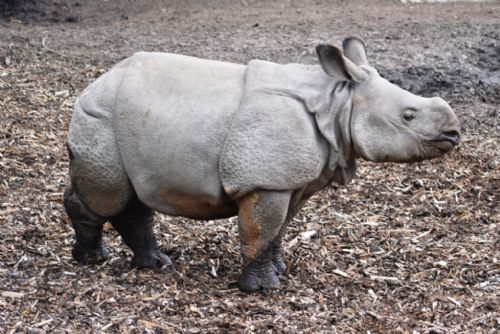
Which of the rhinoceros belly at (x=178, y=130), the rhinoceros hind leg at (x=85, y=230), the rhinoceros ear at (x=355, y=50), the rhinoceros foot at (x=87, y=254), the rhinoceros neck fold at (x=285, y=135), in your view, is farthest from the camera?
the rhinoceros foot at (x=87, y=254)

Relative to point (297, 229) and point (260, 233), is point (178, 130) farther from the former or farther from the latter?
point (297, 229)

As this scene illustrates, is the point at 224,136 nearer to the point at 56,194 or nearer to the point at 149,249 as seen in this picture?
the point at 149,249

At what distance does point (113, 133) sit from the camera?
5.29 m

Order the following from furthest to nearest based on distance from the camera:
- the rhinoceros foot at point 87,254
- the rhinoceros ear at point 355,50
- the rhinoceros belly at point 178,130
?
the rhinoceros foot at point 87,254
the rhinoceros ear at point 355,50
the rhinoceros belly at point 178,130

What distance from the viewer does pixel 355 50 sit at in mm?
5488

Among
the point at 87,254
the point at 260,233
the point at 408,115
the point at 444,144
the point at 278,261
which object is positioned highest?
the point at 408,115

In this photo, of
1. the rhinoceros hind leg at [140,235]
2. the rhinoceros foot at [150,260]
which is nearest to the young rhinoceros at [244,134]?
the rhinoceros hind leg at [140,235]

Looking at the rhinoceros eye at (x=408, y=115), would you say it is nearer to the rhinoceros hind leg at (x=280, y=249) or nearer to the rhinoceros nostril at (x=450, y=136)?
the rhinoceros nostril at (x=450, y=136)

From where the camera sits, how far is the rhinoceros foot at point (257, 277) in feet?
18.0

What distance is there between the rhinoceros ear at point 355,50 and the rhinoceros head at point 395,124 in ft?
1.07

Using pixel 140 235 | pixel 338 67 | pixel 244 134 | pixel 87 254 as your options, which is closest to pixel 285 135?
pixel 244 134

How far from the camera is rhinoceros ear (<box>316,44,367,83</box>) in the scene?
509cm

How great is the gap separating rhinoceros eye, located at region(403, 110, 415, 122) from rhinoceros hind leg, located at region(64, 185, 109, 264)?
1.83m

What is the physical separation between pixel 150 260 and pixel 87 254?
39 cm
